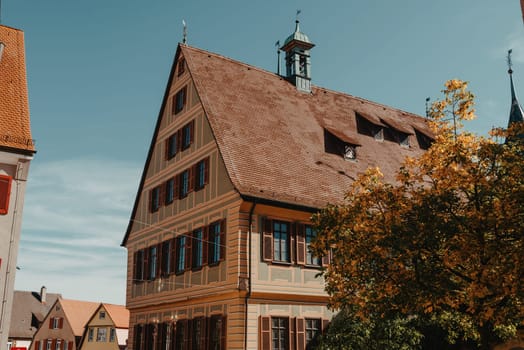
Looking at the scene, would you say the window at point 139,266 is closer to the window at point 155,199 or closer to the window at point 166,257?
the window at point 155,199

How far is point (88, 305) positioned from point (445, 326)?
5288cm

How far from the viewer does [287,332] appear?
2109cm

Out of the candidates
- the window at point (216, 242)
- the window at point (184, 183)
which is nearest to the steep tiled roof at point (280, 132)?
the window at point (216, 242)

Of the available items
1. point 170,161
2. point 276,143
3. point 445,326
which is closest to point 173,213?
point 170,161

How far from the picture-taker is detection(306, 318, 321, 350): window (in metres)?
21.4

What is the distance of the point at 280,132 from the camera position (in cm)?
2555

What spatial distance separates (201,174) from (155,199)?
5.04m

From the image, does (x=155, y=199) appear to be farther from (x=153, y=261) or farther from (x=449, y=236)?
(x=449, y=236)

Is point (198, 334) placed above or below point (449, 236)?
below

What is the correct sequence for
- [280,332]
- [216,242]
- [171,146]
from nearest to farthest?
[280,332] < [216,242] < [171,146]

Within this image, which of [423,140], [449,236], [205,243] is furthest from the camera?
[423,140]

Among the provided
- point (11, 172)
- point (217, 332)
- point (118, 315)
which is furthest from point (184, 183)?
point (118, 315)

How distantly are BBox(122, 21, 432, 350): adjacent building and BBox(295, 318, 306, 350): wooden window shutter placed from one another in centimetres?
5

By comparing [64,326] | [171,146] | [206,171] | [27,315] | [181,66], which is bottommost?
[64,326]
